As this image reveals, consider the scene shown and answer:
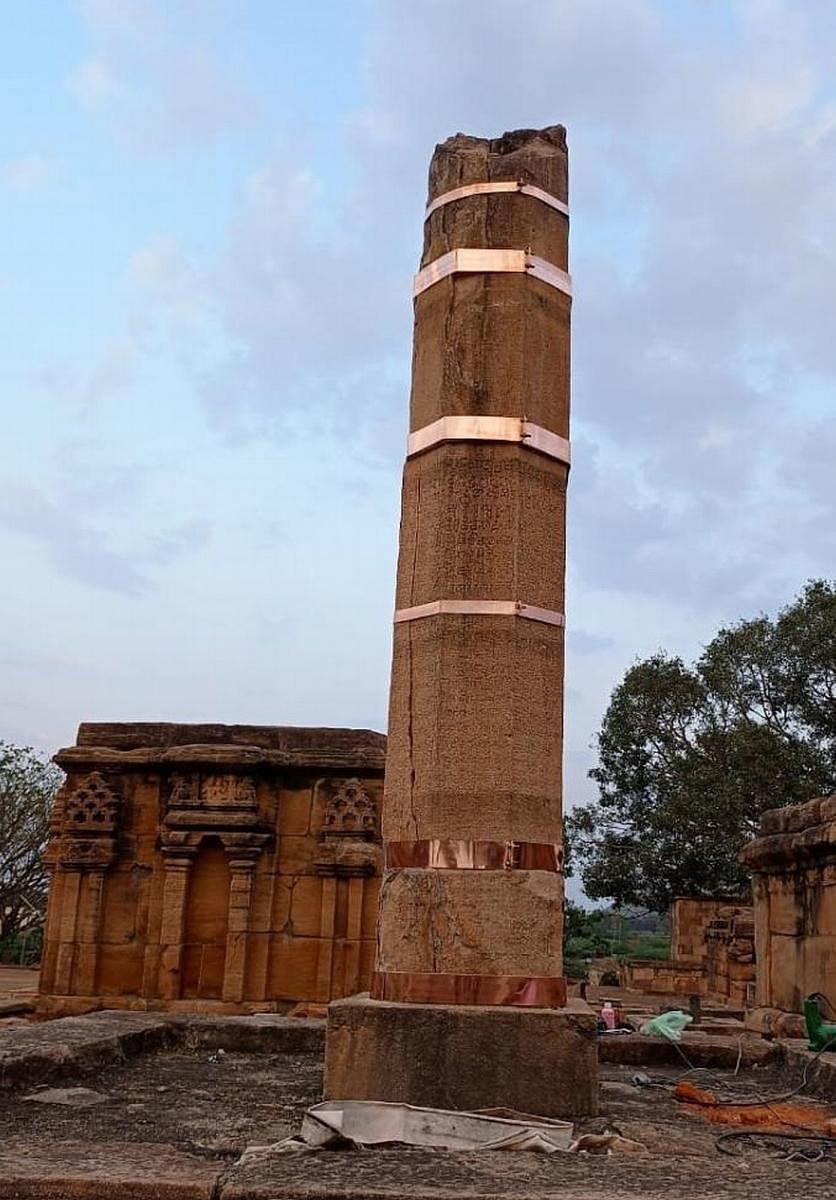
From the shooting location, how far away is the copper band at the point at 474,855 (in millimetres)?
4699

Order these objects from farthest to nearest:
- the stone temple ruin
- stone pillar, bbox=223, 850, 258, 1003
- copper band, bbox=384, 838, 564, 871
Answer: stone pillar, bbox=223, 850, 258, 1003 → copper band, bbox=384, 838, 564, 871 → the stone temple ruin

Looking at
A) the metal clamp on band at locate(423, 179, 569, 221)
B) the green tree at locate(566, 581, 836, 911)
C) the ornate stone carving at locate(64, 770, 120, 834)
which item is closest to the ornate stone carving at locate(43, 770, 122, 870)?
the ornate stone carving at locate(64, 770, 120, 834)

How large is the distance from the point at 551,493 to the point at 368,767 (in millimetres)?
5308

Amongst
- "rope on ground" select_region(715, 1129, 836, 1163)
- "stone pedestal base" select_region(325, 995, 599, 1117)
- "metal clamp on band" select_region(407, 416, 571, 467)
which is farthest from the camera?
"metal clamp on band" select_region(407, 416, 571, 467)

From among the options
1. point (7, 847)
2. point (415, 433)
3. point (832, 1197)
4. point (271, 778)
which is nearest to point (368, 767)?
point (271, 778)

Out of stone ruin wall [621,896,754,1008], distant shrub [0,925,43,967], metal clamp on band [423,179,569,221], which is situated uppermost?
metal clamp on band [423,179,569,221]

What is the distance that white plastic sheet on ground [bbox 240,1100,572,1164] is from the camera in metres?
3.62

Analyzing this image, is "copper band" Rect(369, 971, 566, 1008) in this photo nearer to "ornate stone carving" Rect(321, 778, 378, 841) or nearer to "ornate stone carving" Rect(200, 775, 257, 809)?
"ornate stone carving" Rect(321, 778, 378, 841)

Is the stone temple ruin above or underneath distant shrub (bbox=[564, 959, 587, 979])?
above

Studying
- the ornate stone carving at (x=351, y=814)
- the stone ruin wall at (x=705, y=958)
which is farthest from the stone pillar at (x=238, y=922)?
the stone ruin wall at (x=705, y=958)

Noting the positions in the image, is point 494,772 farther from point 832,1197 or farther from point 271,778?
point 271,778

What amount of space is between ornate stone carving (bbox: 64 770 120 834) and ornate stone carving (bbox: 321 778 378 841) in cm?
190

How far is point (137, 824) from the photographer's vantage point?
10.3 metres

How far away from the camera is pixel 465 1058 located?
430cm
